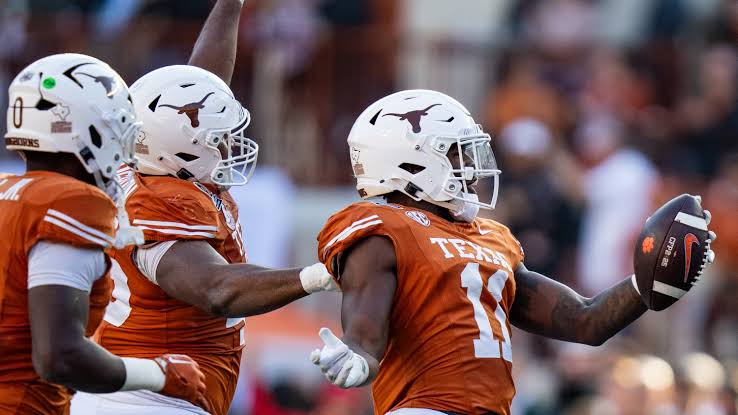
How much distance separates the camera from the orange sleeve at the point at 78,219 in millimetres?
4262

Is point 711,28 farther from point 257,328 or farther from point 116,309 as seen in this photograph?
point 116,309

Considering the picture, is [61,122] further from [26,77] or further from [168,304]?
[168,304]

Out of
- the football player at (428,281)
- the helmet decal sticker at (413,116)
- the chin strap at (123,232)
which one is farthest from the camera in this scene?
the helmet decal sticker at (413,116)

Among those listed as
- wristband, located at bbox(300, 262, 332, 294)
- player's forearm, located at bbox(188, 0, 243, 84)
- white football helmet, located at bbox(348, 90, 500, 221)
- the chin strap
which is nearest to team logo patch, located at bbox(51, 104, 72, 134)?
the chin strap

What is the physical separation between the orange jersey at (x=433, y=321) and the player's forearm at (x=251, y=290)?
7.2 inches

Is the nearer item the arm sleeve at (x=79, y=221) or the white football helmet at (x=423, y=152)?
the arm sleeve at (x=79, y=221)

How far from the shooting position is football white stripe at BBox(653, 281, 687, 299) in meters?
5.23

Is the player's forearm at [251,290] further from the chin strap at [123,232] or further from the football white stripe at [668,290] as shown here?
the football white stripe at [668,290]

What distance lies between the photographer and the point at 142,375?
4.42 m

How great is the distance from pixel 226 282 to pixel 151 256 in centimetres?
33

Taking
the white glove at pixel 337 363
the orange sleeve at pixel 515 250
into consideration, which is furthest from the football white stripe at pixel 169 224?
the orange sleeve at pixel 515 250

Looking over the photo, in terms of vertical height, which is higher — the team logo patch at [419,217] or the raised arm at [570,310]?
the team logo patch at [419,217]

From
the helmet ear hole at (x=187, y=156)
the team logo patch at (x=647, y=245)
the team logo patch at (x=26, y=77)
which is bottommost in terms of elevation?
the team logo patch at (x=647, y=245)

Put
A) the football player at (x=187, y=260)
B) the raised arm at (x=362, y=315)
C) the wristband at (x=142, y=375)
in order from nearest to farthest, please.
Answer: the wristband at (x=142, y=375), the raised arm at (x=362, y=315), the football player at (x=187, y=260)
